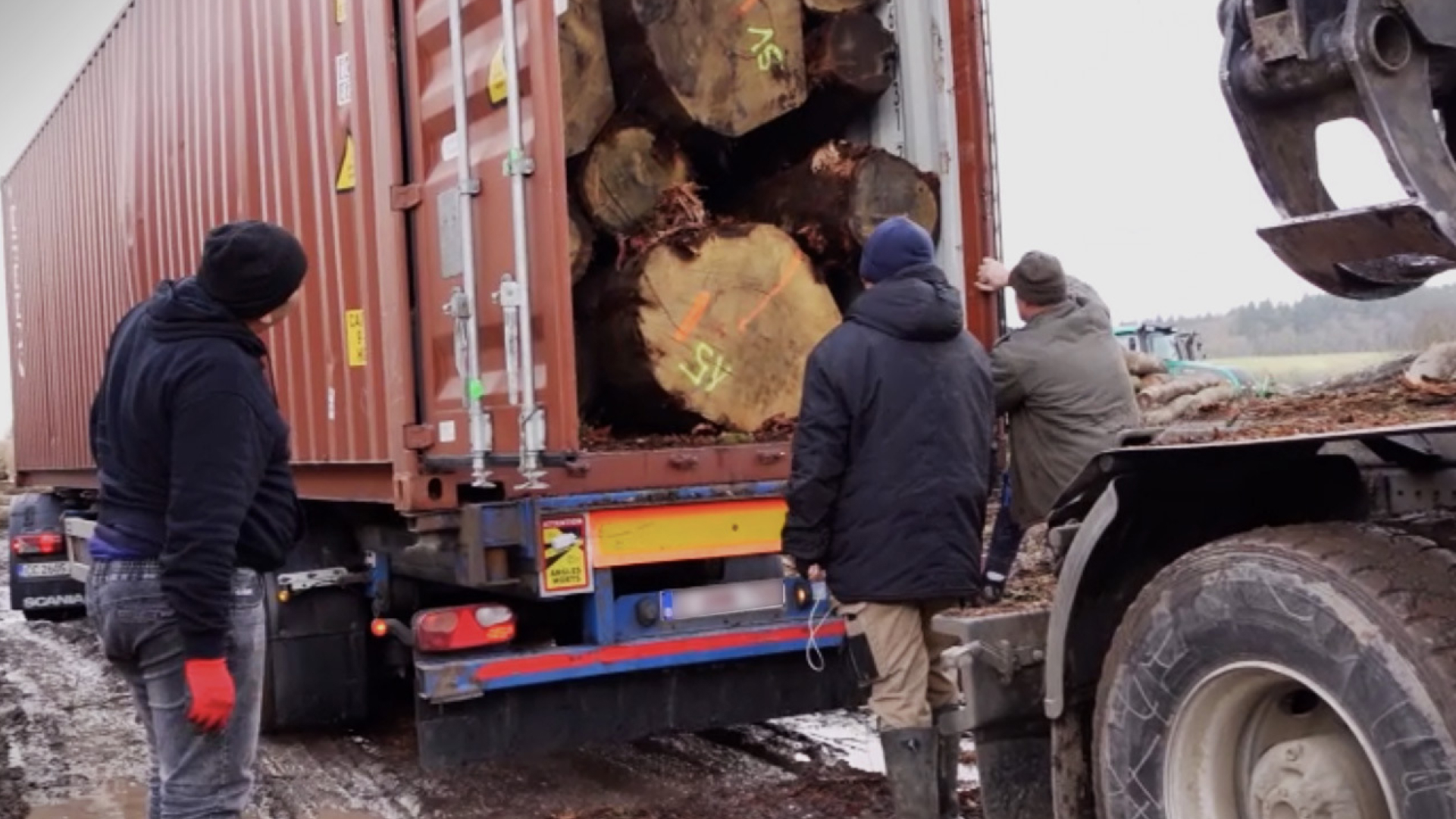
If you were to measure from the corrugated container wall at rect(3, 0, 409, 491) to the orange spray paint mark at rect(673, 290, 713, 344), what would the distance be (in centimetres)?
92

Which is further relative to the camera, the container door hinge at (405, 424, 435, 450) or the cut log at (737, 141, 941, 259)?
the cut log at (737, 141, 941, 259)

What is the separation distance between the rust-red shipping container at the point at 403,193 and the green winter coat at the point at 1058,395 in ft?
2.37

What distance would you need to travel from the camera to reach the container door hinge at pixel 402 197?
4973mm

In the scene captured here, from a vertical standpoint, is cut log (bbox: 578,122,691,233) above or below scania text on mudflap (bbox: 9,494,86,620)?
above

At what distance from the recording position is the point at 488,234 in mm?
4637

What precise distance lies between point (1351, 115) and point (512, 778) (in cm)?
405

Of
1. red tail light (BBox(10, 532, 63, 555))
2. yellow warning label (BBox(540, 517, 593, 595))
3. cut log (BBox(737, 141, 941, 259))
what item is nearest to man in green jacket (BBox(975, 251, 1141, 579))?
cut log (BBox(737, 141, 941, 259))

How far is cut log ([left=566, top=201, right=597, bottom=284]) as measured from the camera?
5203 mm

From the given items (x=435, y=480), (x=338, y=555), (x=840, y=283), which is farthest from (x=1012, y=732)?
(x=338, y=555)

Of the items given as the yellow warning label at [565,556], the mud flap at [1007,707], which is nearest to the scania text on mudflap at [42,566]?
the yellow warning label at [565,556]

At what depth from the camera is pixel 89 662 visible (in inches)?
370

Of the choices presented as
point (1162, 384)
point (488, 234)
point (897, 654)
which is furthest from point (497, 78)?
point (1162, 384)

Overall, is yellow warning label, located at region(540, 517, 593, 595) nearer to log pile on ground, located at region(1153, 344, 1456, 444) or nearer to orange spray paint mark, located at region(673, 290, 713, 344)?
orange spray paint mark, located at region(673, 290, 713, 344)

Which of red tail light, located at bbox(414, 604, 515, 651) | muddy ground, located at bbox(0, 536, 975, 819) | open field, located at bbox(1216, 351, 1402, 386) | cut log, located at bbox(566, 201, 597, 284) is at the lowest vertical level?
muddy ground, located at bbox(0, 536, 975, 819)
